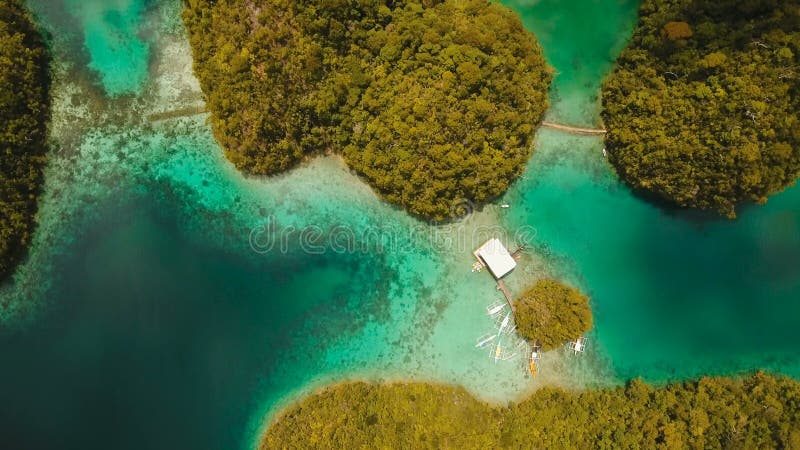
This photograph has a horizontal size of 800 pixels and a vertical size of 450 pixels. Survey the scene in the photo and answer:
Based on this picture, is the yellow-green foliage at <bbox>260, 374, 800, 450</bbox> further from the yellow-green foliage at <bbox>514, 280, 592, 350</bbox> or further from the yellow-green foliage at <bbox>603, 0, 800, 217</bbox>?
the yellow-green foliage at <bbox>603, 0, 800, 217</bbox>

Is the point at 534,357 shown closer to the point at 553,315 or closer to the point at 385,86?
the point at 553,315

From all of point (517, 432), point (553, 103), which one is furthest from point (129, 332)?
point (553, 103)

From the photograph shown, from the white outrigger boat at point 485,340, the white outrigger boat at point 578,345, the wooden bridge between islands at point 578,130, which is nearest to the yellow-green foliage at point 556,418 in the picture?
the white outrigger boat at point 578,345

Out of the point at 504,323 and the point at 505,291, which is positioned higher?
the point at 505,291

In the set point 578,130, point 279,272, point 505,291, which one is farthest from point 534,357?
point 279,272

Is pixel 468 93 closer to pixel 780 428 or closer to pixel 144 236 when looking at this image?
pixel 144 236

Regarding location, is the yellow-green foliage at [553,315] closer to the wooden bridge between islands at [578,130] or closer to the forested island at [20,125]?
the wooden bridge between islands at [578,130]
